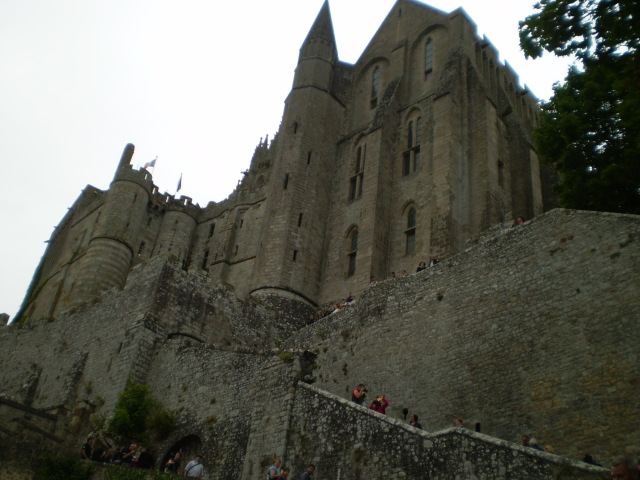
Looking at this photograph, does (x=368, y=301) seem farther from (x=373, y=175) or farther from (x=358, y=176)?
(x=358, y=176)

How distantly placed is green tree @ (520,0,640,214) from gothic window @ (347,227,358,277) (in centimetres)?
1126

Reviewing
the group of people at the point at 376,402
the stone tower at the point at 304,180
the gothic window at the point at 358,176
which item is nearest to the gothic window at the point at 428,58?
the gothic window at the point at 358,176

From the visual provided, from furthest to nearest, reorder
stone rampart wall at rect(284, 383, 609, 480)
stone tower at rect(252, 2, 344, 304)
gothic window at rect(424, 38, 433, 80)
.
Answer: gothic window at rect(424, 38, 433, 80)
stone tower at rect(252, 2, 344, 304)
stone rampart wall at rect(284, 383, 609, 480)

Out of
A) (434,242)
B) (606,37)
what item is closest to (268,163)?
(434,242)

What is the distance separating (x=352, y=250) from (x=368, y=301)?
37.5 feet

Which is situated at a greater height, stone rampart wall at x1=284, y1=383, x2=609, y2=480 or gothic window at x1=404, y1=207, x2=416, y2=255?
gothic window at x1=404, y1=207, x2=416, y2=255

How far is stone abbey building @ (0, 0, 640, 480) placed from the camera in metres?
13.7

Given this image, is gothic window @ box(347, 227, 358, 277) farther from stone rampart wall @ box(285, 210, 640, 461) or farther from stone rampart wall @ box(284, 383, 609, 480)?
stone rampart wall @ box(284, 383, 609, 480)

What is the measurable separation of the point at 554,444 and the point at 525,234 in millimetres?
5362

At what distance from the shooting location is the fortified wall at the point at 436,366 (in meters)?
13.1

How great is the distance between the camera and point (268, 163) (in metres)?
51.4

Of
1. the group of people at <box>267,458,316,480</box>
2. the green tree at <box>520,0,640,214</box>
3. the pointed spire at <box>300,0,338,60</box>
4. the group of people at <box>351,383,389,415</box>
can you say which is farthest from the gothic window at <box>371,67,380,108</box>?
the group of people at <box>267,458,316,480</box>

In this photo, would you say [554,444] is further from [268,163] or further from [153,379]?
[268,163]

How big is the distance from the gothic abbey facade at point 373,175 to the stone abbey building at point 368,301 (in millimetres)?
110
